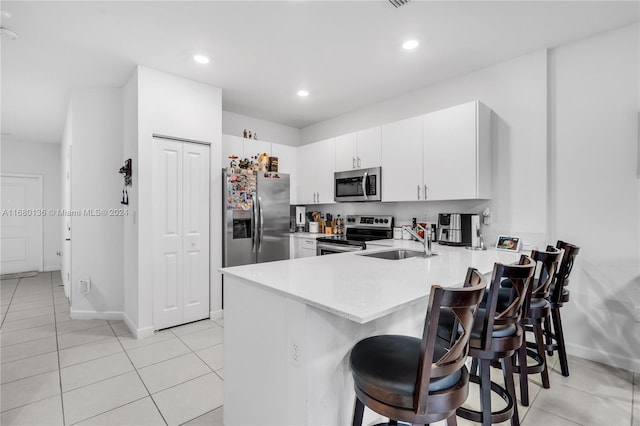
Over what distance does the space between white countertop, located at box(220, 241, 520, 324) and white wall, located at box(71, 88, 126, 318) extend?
278 cm

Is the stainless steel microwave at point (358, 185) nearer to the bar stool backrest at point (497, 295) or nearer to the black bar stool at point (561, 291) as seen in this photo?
the black bar stool at point (561, 291)

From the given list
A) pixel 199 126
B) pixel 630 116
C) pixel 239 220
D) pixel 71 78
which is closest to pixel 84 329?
pixel 239 220

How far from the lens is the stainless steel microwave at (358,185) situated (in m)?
3.83

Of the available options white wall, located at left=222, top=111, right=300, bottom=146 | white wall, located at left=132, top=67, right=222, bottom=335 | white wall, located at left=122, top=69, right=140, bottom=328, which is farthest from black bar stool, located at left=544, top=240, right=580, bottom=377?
white wall, located at left=222, top=111, right=300, bottom=146

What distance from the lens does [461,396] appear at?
3.60ft

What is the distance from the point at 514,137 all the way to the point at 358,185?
1767 mm

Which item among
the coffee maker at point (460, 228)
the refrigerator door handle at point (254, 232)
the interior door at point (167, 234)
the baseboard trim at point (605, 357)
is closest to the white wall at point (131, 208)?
the interior door at point (167, 234)

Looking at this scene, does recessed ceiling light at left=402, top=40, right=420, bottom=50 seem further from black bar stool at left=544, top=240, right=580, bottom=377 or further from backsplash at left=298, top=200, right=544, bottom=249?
black bar stool at left=544, top=240, right=580, bottom=377

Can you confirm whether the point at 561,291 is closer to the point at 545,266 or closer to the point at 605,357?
the point at 545,266

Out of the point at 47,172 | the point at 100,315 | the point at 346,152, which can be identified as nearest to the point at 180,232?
the point at 100,315

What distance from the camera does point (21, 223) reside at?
6.30m

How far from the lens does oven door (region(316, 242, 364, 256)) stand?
12.0 feet

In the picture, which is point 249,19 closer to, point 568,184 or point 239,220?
point 239,220

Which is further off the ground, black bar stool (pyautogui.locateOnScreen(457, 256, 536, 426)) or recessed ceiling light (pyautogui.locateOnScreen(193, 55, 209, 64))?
recessed ceiling light (pyautogui.locateOnScreen(193, 55, 209, 64))
